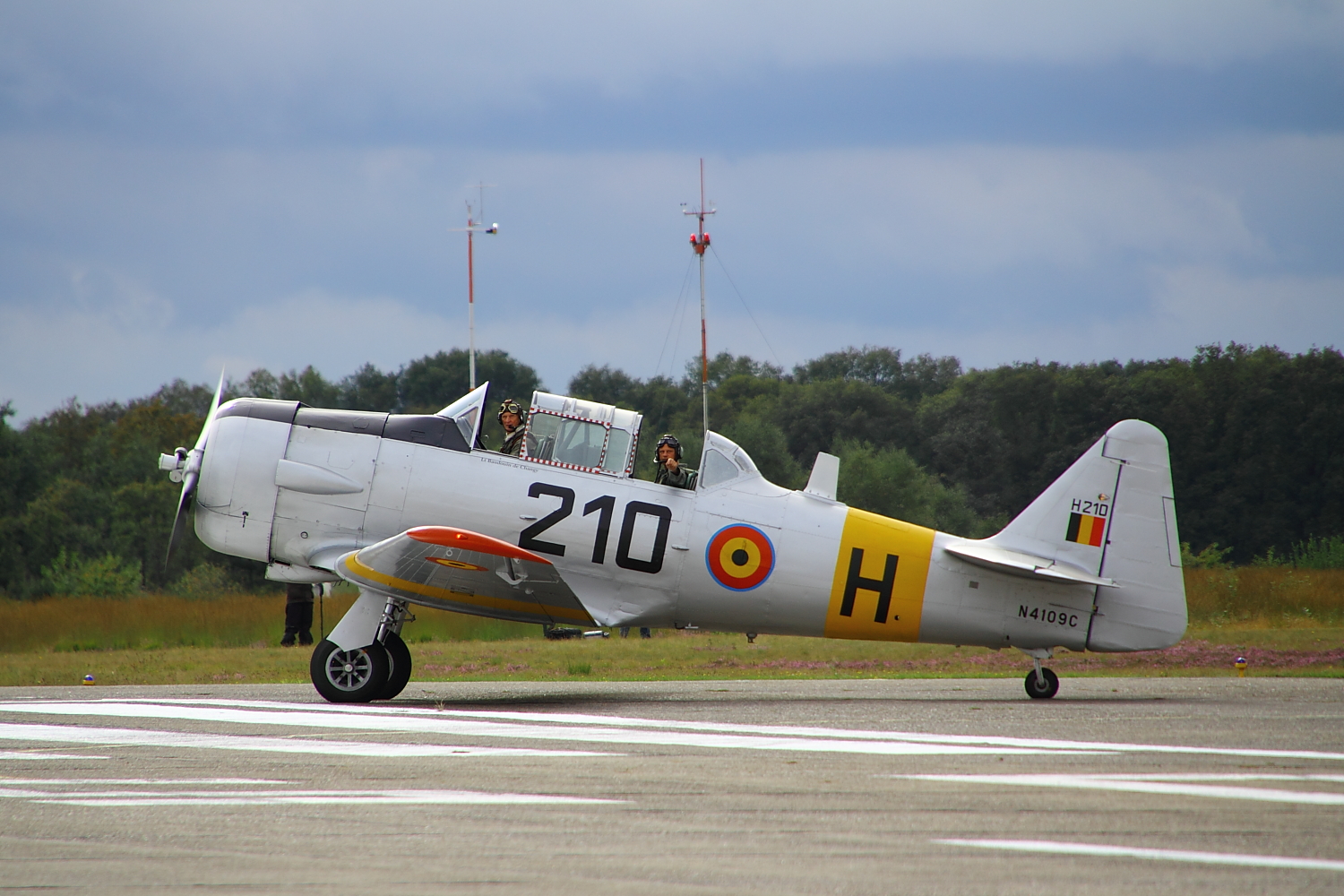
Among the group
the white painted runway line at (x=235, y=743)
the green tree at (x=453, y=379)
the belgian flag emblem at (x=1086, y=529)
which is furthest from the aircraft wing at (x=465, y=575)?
the green tree at (x=453, y=379)

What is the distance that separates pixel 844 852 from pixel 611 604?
24.4 ft

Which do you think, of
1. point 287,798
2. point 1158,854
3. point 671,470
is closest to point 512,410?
point 671,470

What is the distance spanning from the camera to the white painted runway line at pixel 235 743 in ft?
28.6

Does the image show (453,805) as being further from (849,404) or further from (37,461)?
(849,404)

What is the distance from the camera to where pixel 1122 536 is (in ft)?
42.0

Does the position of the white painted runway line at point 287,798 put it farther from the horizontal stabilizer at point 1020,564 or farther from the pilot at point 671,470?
the horizontal stabilizer at point 1020,564

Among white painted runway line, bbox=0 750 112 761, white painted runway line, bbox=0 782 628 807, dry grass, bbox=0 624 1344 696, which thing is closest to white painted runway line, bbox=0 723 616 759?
white painted runway line, bbox=0 750 112 761

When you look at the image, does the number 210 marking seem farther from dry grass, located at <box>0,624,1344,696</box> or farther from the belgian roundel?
dry grass, located at <box>0,624,1344,696</box>

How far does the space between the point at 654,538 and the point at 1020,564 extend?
3.70 meters

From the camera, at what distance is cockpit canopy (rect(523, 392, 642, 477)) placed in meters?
12.7

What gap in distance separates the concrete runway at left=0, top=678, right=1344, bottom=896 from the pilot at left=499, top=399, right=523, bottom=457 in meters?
2.69

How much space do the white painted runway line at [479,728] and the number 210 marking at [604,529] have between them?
72.4 inches

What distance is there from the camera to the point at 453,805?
6609 millimetres

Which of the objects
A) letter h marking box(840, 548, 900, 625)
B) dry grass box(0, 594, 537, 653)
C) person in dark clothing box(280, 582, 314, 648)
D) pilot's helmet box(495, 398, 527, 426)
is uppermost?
pilot's helmet box(495, 398, 527, 426)
